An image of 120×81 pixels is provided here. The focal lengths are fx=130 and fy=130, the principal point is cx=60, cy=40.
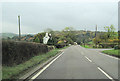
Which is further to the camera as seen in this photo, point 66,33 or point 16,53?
point 66,33

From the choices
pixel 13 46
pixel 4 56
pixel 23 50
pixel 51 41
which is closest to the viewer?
pixel 4 56

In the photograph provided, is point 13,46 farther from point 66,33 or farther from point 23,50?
point 66,33

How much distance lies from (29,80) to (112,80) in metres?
3.74

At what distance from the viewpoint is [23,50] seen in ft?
33.5

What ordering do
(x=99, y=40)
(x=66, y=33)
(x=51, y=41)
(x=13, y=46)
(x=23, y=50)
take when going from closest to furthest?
(x=13, y=46) < (x=23, y=50) < (x=51, y=41) < (x=99, y=40) < (x=66, y=33)

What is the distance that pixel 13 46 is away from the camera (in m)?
8.32

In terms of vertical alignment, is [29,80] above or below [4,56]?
below

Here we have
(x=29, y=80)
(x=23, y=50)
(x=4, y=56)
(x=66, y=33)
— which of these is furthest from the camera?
(x=66, y=33)

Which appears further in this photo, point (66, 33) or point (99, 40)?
point (66, 33)

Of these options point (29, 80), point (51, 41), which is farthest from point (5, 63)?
point (51, 41)

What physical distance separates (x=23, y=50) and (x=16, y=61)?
66.1 inches

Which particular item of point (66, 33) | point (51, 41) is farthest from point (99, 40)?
point (66, 33)

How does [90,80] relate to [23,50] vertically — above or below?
below

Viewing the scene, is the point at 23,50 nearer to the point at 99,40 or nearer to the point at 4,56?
the point at 4,56
